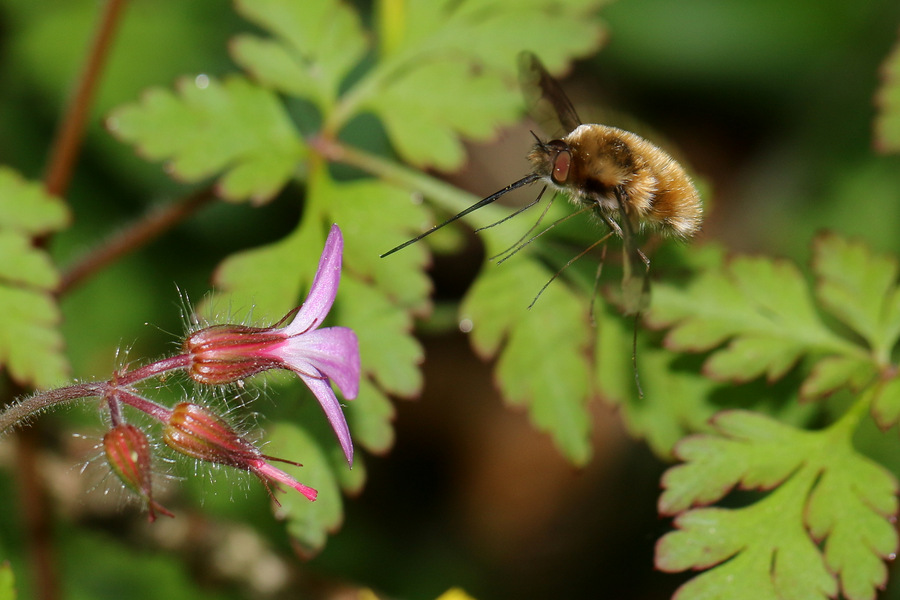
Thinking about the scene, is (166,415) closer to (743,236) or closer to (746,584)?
(746,584)

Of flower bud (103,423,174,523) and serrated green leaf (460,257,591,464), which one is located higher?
flower bud (103,423,174,523)

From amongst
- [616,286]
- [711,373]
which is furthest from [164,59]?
[711,373]

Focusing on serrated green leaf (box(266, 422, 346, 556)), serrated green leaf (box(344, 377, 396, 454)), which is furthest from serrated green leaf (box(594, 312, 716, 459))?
serrated green leaf (box(266, 422, 346, 556))

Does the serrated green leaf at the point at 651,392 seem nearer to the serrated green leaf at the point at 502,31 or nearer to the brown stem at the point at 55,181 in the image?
the serrated green leaf at the point at 502,31

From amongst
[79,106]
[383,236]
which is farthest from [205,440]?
[79,106]

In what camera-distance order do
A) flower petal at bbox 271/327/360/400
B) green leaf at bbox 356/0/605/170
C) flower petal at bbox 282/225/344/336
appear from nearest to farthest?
flower petal at bbox 271/327/360/400 → flower petal at bbox 282/225/344/336 → green leaf at bbox 356/0/605/170

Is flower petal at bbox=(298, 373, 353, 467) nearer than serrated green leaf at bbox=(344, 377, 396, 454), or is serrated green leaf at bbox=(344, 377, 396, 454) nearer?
flower petal at bbox=(298, 373, 353, 467)

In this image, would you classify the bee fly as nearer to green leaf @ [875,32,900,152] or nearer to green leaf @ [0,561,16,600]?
green leaf @ [875,32,900,152]
